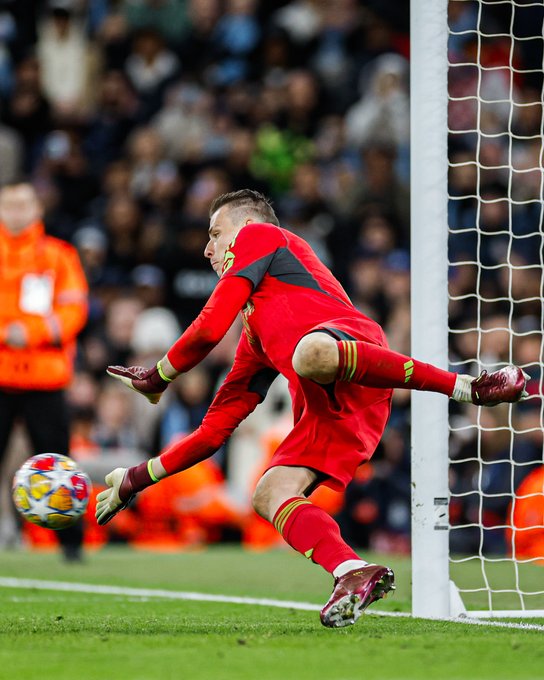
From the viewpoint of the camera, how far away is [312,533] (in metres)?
4.43

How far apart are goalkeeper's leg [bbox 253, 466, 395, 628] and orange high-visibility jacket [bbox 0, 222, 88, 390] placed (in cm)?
391

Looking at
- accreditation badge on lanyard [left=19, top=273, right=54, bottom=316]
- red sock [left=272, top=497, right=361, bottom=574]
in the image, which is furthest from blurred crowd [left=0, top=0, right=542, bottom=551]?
red sock [left=272, top=497, right=361, bottom=574]

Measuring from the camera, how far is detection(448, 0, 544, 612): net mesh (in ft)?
26.8

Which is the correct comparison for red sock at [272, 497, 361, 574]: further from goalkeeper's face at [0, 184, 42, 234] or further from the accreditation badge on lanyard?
goalkeeper's face at [0, 184, 42, 234]

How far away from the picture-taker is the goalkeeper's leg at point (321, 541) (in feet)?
13.5

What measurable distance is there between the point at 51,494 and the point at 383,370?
1.48 metres

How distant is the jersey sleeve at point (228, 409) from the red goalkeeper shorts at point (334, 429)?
1.58ft

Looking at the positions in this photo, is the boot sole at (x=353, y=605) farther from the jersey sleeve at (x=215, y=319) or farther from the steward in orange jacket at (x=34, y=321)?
the steward in orange jacket at (x=34, y=321)

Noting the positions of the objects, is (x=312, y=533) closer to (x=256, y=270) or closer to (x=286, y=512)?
(x=286, y=512)

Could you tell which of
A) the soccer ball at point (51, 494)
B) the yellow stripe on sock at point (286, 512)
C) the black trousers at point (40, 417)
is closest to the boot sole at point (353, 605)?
the yellow stripe on sock at point (286, 512)

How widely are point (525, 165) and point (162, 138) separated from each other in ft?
12.1

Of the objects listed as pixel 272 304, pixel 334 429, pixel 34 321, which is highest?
pixel 272 304

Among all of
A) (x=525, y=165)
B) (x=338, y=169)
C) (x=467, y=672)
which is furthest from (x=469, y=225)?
(x=467, y=672)

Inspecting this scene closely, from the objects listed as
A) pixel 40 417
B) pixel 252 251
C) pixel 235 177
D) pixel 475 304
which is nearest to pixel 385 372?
pixel 252 251
